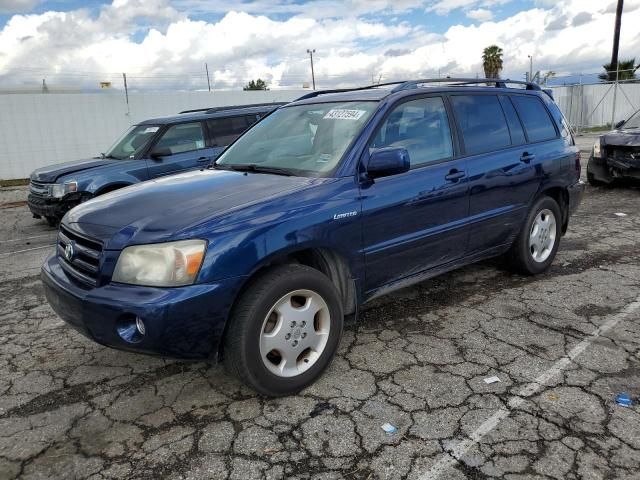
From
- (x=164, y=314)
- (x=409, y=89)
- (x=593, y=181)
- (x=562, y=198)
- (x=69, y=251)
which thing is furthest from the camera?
(x=593, y=181)

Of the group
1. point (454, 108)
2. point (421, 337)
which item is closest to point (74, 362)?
point (421, 337)

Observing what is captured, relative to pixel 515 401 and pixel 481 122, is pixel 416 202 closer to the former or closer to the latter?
pixel 481 122

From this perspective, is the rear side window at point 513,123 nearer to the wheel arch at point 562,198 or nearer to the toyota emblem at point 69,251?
the wheel arch at point 562,198

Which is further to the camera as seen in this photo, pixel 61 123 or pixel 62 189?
pixel 61 123

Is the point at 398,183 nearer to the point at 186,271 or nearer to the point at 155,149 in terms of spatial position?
the point at 186,271

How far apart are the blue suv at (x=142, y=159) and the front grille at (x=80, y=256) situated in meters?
4.74

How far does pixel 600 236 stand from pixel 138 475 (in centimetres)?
585

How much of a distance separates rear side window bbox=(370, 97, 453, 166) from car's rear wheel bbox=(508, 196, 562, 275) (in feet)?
4.13

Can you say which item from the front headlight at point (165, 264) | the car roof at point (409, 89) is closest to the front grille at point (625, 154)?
the car roof at point (409, 89)

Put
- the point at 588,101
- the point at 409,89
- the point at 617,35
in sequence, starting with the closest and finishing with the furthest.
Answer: the point at 409,89 < the point at 588,101 < the point at 617,35

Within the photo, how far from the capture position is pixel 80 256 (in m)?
2.97

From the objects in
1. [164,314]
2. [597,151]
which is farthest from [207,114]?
[597,151]

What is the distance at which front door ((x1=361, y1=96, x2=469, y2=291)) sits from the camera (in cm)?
336

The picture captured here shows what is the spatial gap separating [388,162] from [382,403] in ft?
4.59
